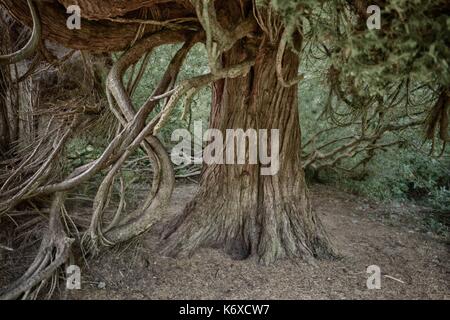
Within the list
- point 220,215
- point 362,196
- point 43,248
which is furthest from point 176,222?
point 362,196

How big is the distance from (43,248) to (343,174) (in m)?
5.17

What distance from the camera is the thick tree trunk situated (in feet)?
12.7

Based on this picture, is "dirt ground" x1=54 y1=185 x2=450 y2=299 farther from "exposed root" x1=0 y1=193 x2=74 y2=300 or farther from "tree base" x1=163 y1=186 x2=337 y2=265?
"exposed root" x1=0 y1=193 x2=74 y2=300

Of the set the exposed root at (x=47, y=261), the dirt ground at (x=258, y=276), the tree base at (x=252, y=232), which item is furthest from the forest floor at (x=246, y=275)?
the exposed root at (x=47, y=261)

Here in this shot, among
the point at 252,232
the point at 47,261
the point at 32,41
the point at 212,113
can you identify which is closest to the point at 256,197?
the point at 252,232

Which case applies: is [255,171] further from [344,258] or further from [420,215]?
[420,215]

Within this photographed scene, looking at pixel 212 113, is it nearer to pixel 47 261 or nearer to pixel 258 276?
pixel 258 276

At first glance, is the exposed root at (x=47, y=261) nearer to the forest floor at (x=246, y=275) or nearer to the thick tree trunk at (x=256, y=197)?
the forest floor at (x=246, y=275)

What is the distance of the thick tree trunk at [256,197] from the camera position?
3.87 meters

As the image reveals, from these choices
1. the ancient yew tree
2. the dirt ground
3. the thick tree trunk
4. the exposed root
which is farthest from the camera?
the thick tree trunk

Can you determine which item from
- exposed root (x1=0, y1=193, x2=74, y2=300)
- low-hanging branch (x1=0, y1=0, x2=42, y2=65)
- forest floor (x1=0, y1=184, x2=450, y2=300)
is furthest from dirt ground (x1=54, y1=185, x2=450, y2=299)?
low-hanging branch (x1=0, y1=0, x2=42, y2=65)

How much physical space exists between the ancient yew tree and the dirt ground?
17cm

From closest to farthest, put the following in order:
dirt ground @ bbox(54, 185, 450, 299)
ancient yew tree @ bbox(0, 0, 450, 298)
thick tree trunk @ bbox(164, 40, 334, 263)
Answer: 1. ancient yew tree @ bbox(0, 0, 450, 298)
2. dirt ground @ bbox(54, 185, 450, 299)
3. thick tree trunk @ bbox(164, 40, 334, 263)

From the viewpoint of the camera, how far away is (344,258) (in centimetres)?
407
